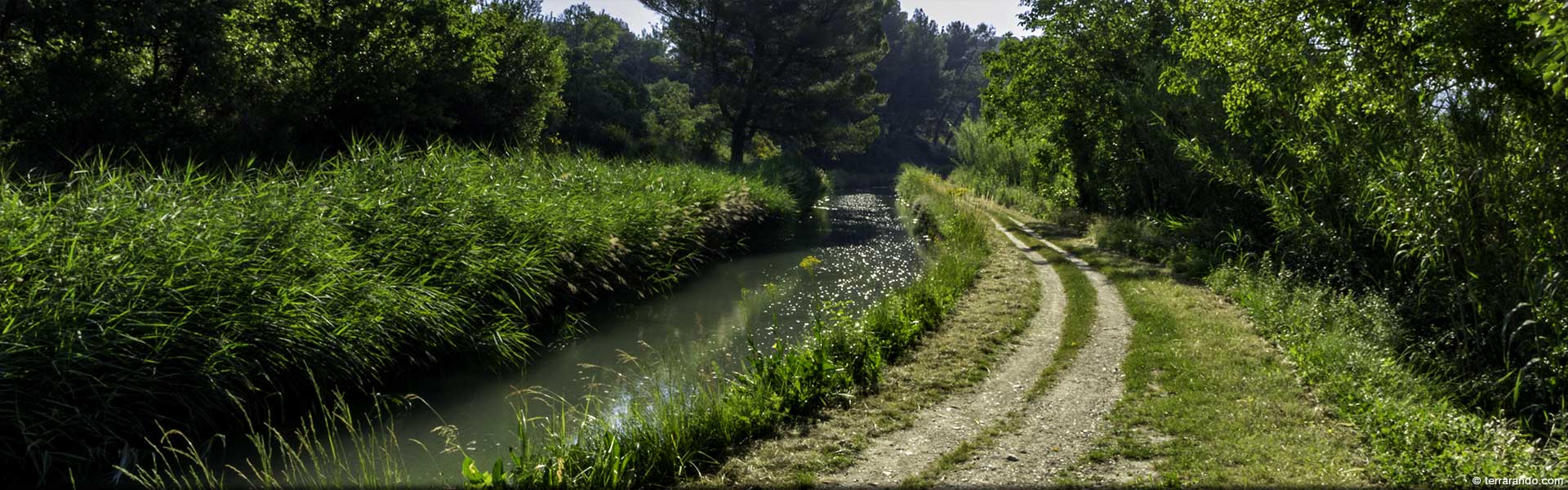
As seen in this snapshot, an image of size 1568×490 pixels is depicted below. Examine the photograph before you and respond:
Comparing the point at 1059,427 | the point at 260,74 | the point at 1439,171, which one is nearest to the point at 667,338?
the point at 1059,427

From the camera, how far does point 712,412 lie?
6.74 meters

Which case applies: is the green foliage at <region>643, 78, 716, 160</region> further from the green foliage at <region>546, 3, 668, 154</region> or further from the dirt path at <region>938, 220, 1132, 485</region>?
the dirt path at <region>938, 220, 1132, 485</region>

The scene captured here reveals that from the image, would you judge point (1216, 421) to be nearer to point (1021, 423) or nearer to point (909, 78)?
point (1021, 423)

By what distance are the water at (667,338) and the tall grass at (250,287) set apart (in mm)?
641

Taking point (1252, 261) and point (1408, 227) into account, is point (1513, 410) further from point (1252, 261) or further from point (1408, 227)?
point (1252, 261)

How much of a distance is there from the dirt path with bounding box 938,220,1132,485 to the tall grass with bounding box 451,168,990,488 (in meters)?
1.69

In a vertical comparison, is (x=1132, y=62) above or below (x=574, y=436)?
above

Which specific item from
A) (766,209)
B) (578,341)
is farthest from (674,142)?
(578,341)

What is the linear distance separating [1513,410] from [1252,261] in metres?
6.99

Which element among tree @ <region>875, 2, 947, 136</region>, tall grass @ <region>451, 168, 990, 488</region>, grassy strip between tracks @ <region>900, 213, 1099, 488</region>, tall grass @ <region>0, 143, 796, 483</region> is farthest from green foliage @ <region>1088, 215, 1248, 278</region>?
tree @ <region>875, 2, 947, 136</region>

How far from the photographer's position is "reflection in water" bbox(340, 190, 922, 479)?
26.8 feet

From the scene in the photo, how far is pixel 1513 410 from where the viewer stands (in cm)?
707

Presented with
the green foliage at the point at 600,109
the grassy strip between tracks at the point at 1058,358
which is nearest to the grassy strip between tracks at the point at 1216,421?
the grassy strip between tracks at the point at 1058,358

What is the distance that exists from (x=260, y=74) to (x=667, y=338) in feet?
38.6
